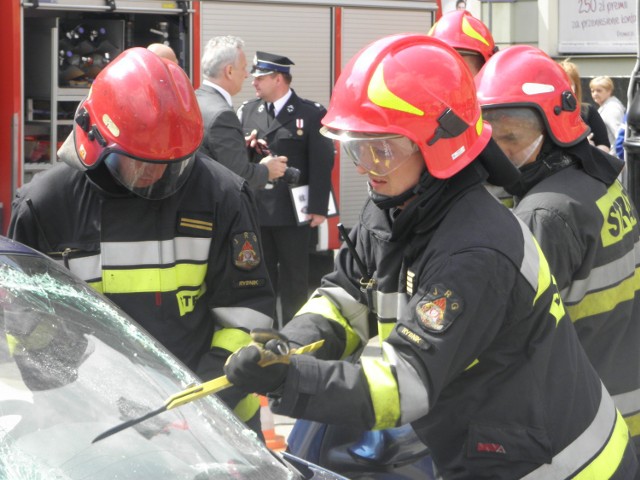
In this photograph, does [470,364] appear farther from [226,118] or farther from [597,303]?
[226,118]

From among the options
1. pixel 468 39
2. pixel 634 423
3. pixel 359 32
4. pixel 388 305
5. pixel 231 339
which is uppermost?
pixel 359 32

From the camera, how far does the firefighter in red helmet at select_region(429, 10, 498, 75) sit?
5004 mm

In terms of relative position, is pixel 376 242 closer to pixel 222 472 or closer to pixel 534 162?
pixel 222 472

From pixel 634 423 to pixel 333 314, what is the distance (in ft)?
3.74

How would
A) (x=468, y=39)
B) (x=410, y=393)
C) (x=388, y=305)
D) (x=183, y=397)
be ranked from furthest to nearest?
1. (x=468, y=39)
2. (x=388, y=305)
3. (x=410, y=393)
4. (x=183, y=397)

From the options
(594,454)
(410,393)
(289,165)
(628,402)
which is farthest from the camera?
(289,165)

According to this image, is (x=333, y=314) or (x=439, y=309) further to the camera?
(x=333, y=314)

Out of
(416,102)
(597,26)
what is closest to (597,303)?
(416,102)

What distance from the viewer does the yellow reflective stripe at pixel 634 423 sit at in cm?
339

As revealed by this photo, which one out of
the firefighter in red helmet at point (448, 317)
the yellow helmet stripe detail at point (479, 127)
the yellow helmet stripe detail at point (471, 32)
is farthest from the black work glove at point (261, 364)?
the yellow helmet stripe detail at point (471, 32)

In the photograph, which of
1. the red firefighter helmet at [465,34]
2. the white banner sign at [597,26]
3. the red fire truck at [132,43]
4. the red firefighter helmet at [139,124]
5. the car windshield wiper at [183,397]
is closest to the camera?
the car windshield wiper at [183,397]

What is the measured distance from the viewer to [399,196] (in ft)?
8.29

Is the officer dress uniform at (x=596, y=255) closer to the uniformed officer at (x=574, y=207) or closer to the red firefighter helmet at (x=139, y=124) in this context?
the uniformed officer at (x=574, y=207)

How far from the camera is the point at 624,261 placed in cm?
336
